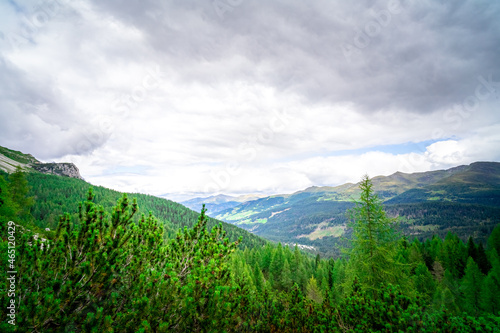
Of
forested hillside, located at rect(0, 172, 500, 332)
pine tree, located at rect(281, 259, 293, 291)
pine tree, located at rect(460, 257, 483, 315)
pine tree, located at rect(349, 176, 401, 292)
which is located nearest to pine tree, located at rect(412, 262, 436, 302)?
pine tree, located at rect(460, 257, 483, 315)

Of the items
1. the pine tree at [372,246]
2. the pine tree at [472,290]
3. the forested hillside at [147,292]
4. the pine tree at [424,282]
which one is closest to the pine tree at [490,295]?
the pine tree at [472,290]

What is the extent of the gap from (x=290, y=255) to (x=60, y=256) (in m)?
67.2

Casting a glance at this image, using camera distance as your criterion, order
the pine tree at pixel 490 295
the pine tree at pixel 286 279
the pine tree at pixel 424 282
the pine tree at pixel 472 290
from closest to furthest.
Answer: the pine tree at pixel 490 295 → the pine tree at pixel 472 290 → the pine tree at pixel 424 282 → the pine tree at pixel 286 279

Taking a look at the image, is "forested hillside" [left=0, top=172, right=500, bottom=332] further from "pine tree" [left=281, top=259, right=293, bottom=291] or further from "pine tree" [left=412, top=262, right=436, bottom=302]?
"pine tree" [left=281, top=259, right=293, bottom=291]

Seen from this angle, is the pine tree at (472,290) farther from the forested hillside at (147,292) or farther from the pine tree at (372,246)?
the forested hillside at (147,292)

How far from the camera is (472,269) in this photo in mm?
38219

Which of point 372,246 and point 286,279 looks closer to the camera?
point 372,246

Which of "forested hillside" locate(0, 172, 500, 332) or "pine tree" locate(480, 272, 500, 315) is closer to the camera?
"forested hillside" locate(0, 172, 500, 332)

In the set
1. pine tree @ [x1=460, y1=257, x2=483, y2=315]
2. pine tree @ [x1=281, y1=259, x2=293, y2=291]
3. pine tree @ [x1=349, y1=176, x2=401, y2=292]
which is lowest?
pine tree @ [x1=281, y1=259, x2=293, y2=291]

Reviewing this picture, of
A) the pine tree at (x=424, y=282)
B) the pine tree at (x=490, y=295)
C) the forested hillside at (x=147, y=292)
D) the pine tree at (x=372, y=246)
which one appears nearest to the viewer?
the forested hillside at (x=147, y=292)

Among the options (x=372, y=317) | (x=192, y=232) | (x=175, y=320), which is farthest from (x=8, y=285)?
(x=372, y=317)

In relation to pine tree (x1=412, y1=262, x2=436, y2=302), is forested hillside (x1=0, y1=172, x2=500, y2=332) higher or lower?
higher

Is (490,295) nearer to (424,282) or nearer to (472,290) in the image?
(472,290)

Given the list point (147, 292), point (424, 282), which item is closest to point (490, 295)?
point (424, 282)
